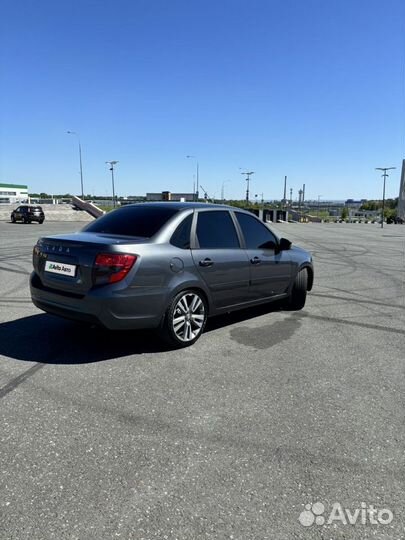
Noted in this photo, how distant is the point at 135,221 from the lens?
4.72 metres

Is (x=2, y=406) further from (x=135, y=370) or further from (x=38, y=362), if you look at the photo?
(x=135, y=370)

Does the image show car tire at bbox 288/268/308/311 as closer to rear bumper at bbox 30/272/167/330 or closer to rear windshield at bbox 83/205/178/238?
rear windshield at bbox 83/205/178/238

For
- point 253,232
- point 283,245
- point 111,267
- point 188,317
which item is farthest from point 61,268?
point 283,245

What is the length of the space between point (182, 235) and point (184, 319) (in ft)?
3.07

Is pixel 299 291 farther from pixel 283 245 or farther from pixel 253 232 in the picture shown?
pixel 253 232

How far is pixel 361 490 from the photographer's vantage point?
7.69 feet

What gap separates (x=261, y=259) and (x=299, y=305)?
1.44 meters

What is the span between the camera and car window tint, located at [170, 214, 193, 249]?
443 centimetres

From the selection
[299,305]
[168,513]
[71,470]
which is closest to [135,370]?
[71,470]

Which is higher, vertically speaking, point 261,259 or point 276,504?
point 261,259

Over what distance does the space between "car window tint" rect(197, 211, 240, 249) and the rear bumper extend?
95cm

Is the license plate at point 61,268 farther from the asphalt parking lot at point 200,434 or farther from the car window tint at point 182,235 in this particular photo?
the car window tint at point 182,235

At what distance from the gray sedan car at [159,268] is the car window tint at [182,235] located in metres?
0.01

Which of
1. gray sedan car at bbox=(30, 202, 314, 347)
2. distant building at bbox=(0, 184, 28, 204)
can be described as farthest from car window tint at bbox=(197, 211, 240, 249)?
distant building at bbox=(0, 184, 28, 204)
